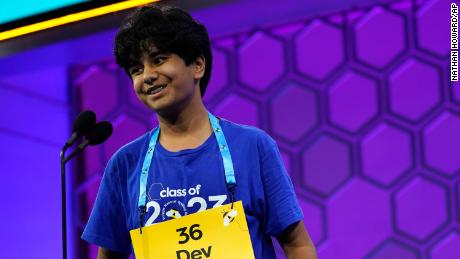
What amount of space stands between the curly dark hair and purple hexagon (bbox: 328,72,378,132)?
1363mm

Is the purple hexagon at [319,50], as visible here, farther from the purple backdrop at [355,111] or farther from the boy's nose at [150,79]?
the boy's nose at [150,79]

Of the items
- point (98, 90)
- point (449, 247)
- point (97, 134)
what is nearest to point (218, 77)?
point (98, 90)

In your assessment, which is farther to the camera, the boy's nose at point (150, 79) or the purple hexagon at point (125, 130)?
the purple hexagon at point (125, 130)

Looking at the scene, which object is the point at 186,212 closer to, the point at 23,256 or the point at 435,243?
the point at 435,243

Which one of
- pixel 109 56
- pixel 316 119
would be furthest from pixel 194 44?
pixel 109 56

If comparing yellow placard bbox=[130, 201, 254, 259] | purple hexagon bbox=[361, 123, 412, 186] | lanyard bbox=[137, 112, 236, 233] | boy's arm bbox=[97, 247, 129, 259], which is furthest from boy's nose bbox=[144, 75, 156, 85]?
purple hexagon bbox=[361, 123, 412, 186]

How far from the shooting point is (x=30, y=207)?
303 centimetres

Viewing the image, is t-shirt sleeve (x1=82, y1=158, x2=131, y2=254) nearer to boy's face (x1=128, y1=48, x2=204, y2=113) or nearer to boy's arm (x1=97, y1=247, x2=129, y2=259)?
boy's arm (x1=97, y1=247, x2=129, y2=259)

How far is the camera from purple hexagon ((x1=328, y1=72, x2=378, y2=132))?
2.47 metres

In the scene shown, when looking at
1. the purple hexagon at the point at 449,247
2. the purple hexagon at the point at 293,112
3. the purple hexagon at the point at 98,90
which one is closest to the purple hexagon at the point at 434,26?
the purple hexagon at the point at 293,112

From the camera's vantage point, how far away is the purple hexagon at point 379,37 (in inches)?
96.6

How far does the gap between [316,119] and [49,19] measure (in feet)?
3.41

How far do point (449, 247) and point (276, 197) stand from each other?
137 centimetres

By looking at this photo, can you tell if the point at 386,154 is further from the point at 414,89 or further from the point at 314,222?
the point at 314,222
